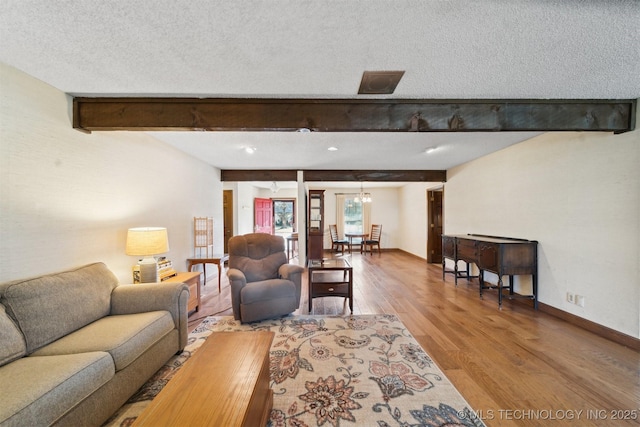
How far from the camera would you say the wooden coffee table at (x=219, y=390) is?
3.51ft

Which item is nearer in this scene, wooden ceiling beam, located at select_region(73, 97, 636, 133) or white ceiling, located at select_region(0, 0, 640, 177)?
white ceiling, located at select_region(0, 0, 640, 177)

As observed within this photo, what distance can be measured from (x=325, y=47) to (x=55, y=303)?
253 cm

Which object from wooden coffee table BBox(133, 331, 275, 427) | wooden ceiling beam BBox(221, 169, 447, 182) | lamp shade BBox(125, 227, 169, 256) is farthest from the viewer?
wooden ceiling beam BBox(221, 169, 447, 182)

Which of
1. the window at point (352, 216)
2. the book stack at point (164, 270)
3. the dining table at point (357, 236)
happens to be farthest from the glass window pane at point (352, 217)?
the book stack at point (164, 270)

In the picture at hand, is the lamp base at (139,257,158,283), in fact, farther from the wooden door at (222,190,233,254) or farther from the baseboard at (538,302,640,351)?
the baseboard at (538,302,640,351)

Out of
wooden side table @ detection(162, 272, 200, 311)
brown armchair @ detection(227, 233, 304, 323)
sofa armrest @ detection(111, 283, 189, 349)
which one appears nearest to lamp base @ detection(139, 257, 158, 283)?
wooden side table @ detection(162, 272, 200, 311)

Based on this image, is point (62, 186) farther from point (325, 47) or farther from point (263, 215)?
point (263, 215)

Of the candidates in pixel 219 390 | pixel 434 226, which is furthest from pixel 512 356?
pixel 434 226

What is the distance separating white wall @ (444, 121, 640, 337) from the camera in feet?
8.01

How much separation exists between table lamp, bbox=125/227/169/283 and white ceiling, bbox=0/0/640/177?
4.50ft

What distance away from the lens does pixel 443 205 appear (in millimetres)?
6043

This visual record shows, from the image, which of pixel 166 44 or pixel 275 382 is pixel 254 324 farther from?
pixel 166 44

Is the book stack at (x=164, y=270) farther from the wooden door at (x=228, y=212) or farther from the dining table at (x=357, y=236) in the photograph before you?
the dining table at (x=357, y=236)

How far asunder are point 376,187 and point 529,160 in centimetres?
518
